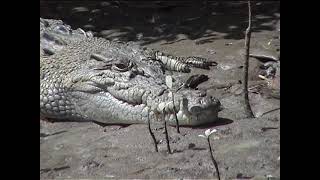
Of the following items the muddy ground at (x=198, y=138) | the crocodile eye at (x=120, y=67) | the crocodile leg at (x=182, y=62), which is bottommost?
the muddy ground at (x=198, y=138)

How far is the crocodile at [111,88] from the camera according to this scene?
15.6 ft

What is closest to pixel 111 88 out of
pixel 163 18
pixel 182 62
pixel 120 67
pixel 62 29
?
pixel 120 67

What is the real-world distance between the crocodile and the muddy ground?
0.38 ft

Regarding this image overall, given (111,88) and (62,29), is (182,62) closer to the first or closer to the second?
(62,29)

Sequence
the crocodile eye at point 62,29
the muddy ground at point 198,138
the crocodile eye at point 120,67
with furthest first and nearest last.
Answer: the crocodile eye at point 62,29 < the crocodile eye at point 120,67 < the muddy ground at point 198,138

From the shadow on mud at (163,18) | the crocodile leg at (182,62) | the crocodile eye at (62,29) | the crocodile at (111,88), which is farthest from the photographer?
the shadow on mud at (163,18)

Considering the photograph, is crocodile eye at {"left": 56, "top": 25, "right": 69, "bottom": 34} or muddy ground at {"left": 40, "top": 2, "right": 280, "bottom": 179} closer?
muddy ground at {"left": 40, "top": 2, "right": 280, "bottom": 179}

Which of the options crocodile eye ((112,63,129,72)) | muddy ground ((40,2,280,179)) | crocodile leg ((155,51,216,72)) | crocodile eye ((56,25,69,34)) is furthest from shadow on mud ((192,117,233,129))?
crocodile eye ((56,25,69,34))

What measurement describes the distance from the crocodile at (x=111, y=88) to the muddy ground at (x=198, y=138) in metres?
0.12

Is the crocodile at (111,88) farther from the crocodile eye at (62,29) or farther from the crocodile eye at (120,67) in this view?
the crocodile eye at (62,29)

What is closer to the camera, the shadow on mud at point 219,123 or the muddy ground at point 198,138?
the muddy ground at point 198,138

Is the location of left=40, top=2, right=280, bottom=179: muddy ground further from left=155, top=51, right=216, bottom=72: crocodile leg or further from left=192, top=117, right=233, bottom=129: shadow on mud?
left=155, top=51, right=216, bottom=72: crocodile leg

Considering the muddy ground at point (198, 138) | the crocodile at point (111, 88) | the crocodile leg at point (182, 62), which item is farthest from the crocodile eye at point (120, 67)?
the crocodile leg at point (182, 62)

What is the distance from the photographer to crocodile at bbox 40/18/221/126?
477 centimetres
